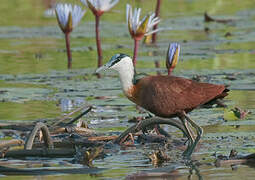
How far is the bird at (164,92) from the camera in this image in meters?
5.61

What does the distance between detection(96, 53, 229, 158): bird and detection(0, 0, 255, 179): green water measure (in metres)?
0.33

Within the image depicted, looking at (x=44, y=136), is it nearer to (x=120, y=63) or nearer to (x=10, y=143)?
(x=10, y=143)

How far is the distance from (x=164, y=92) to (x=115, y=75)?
4437 mm

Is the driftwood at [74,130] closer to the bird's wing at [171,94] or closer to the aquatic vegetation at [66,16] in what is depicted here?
the bird's wing at [171,94]

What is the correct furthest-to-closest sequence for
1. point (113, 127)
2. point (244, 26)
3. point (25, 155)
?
point (244, 26), point (113, 127), point (25, 155)

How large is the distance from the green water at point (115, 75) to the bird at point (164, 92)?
1.08 ft

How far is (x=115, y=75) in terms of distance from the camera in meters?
10.1

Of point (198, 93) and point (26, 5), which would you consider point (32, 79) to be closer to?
point (198, 93)

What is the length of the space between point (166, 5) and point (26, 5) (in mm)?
3690

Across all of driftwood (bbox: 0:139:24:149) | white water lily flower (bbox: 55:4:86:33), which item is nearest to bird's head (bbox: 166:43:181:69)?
driftwood (bbox: 0:139:24:149)

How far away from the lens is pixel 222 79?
29.7 feet

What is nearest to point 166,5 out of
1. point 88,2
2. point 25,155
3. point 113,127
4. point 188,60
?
point 188,60

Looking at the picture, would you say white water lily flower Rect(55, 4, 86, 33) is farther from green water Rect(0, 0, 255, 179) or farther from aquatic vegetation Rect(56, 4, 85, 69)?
green water Rect(0, 0, 255, 179)

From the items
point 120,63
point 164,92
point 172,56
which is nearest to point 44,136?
point 120,63
